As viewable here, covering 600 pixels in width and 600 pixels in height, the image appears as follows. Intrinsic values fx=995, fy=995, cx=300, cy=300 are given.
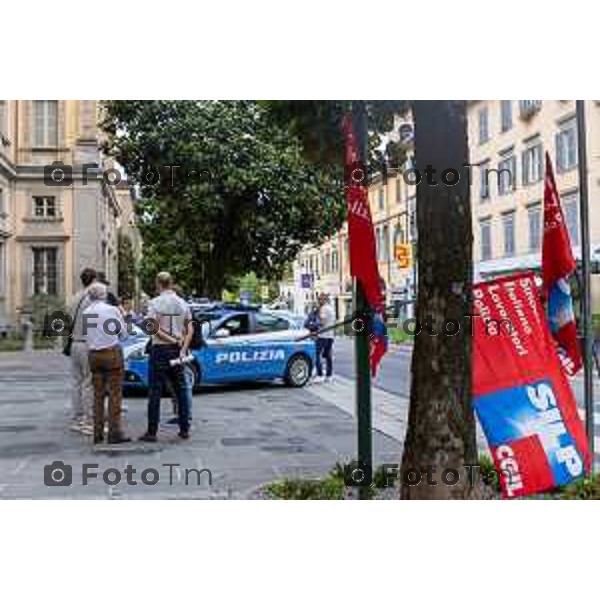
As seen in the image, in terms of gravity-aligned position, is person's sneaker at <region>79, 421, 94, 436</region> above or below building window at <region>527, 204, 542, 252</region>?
below

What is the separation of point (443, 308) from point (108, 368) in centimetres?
244

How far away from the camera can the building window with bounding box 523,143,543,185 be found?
5.56 metres

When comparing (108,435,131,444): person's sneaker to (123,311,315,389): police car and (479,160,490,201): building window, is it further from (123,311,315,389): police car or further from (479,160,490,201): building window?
(479,160,490,201): building window

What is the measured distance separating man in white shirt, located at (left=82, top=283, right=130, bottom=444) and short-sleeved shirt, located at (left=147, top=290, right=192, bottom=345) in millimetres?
246

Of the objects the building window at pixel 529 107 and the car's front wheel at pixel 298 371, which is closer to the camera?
the building window at pixel 529 107

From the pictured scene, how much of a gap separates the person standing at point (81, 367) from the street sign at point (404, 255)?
1.70 m

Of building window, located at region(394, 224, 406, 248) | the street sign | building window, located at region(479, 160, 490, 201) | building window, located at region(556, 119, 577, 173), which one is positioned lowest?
the street sign

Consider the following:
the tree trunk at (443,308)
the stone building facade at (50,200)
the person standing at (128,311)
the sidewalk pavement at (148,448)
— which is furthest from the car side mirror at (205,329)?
the tree trunk at (443,308)

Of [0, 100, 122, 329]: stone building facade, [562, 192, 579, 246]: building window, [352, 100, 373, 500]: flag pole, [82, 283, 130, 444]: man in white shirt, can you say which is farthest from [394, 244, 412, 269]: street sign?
[82, 283, 130, 444]: man in white shirt

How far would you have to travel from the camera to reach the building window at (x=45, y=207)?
547 cm

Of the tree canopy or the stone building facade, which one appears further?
the tree canopy

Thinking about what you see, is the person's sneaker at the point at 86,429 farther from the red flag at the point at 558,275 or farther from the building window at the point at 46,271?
the red flag at the point at 558,275

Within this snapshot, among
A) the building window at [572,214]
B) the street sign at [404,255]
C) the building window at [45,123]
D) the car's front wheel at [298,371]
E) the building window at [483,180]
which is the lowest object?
the car's front wheel at [298,371]

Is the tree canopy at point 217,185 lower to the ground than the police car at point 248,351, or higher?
higher
